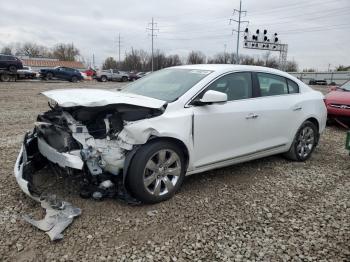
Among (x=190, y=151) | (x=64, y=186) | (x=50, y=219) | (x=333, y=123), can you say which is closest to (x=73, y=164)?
(x=50, y=219)

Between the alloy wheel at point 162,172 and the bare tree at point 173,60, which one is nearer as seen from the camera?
the alloy wheel at point 162,172

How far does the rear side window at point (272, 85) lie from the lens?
4855 mm

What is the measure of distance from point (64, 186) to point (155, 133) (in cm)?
142

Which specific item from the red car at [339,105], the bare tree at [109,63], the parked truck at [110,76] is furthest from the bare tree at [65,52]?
the red car at [339,105]

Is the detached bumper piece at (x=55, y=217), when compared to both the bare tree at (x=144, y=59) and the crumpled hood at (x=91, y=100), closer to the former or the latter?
the crumpled hood at (x=91, y=100)

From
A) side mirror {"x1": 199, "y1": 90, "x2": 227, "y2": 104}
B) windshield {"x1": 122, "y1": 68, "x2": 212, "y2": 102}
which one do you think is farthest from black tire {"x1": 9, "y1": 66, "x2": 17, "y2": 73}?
side mirror {"x1": 199, "y1": 90, "x2": 227, "y2": 104}

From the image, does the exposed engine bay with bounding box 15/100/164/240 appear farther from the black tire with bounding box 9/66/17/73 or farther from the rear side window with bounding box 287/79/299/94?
the black tire with bounding box 9/66/17/73

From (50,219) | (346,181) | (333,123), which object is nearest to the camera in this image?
(50,219)

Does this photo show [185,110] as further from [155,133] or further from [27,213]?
[27,213]

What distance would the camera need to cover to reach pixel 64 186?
13.3ft

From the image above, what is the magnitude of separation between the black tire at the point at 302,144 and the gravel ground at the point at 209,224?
2.09 feet

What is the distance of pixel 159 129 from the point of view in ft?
11.7

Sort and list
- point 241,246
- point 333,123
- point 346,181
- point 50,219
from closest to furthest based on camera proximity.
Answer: point 241,246 < point 50,219 < point 346,181 < point 333,123

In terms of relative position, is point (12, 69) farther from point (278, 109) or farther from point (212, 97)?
point (212, 97)
